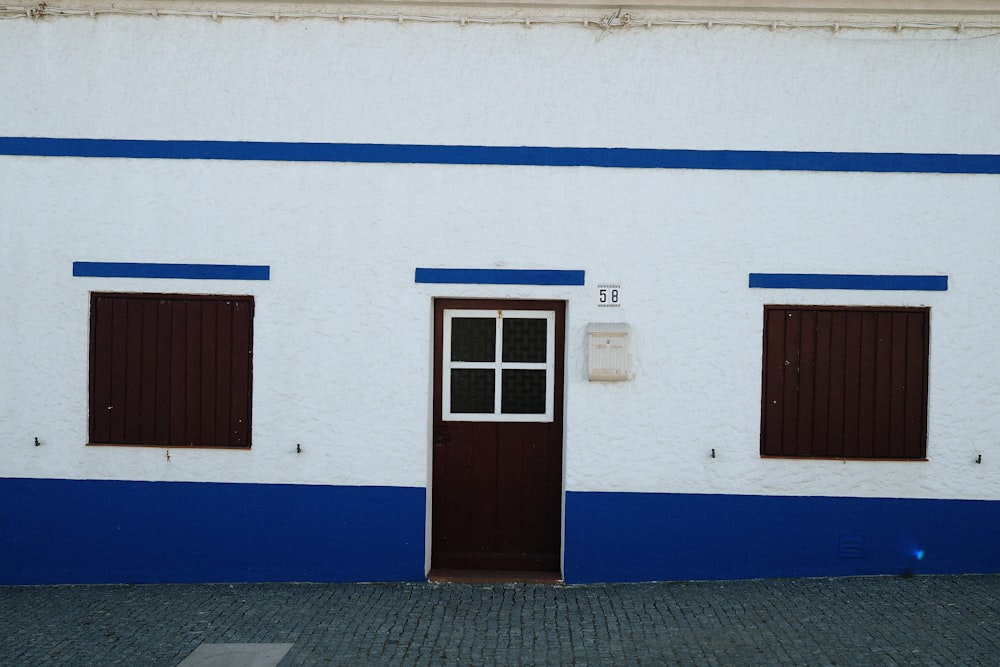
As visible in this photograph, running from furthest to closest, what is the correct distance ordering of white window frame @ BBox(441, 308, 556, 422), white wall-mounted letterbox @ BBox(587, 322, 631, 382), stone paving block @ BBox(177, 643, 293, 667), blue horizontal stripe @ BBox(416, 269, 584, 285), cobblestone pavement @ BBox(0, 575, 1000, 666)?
white window frame @ BBox(441, 308, 556, 422)
blue horizontal stripe @ BBox(416, 269, 584, 285)
white wall-mounted letterbox @ BBox(587, 322, 631, 382)
cobblestone pavement @ BBox(0, 575, 1000, 666)
stone paving block @ BBox(177, 643, 293, 667)

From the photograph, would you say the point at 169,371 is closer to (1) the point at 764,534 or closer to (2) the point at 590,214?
(2) the point at 590,214

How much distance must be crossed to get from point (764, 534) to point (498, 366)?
2.42 meters

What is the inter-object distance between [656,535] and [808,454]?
1.33m

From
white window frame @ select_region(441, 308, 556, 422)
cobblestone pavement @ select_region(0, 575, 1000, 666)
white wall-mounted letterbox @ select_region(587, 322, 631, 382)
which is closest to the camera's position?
cobblestone pavement @ select_region(0, 575, 1000, 666)

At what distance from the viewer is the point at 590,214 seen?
6.88 meters

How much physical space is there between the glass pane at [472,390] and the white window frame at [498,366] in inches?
1.0

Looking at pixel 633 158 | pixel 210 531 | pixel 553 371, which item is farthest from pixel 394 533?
pixel 633 158

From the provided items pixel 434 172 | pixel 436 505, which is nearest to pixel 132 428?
pixel 436 505

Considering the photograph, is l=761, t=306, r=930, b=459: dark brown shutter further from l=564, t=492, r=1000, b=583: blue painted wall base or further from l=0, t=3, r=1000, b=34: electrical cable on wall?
l=0, t=3, r=1000, b=34: electrical cable on wall

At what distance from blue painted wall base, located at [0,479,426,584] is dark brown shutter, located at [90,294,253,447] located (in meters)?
0.42

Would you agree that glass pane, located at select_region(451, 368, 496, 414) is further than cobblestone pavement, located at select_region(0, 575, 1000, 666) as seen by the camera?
Yes

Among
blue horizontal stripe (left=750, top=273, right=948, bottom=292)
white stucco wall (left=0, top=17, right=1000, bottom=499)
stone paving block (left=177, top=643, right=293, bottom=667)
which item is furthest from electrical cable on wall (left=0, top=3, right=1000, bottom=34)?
stone paving block (left=177, top=643, right=293, bottom=667)

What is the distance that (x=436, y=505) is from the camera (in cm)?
719

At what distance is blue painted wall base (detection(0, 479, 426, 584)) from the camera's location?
22.8ft
